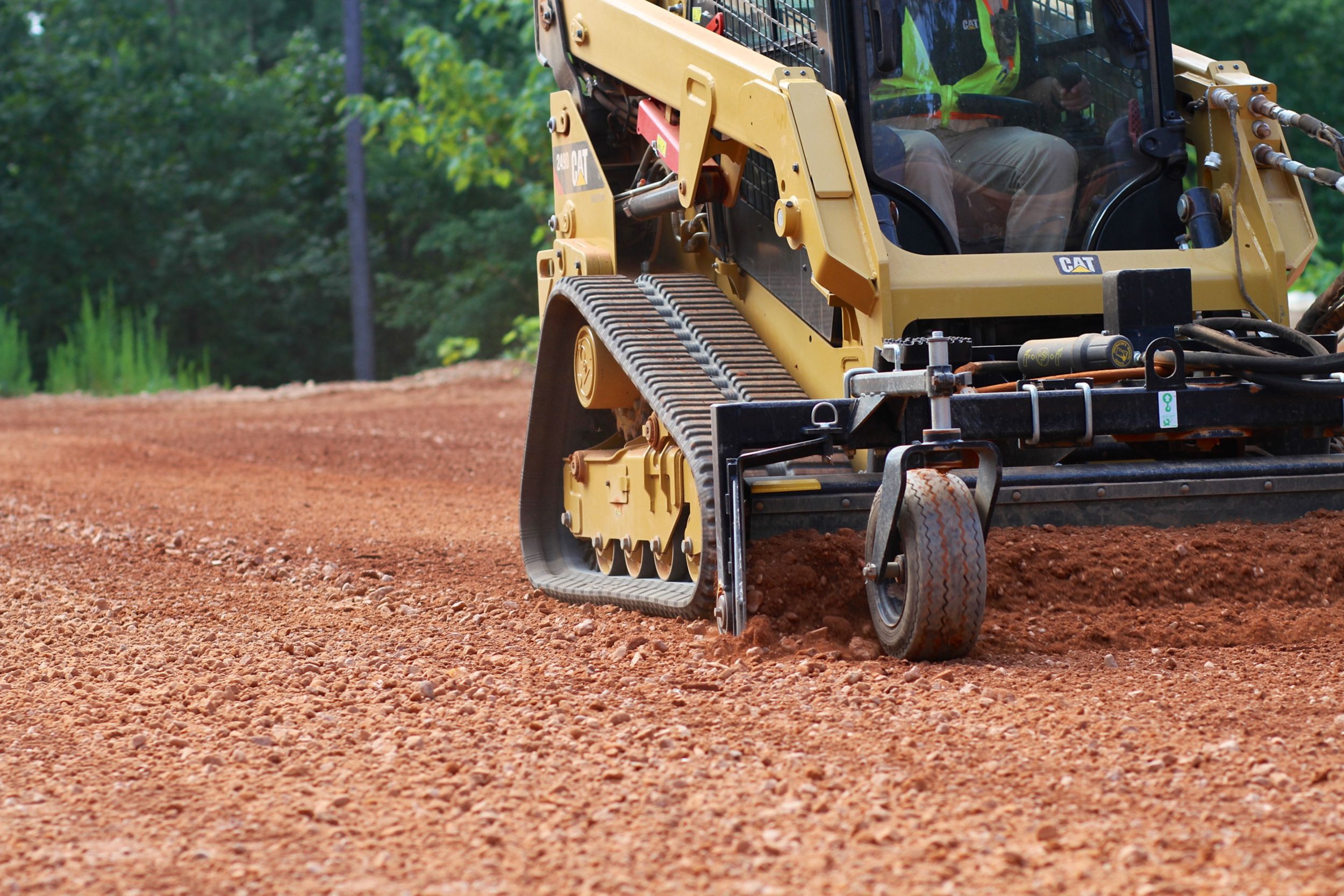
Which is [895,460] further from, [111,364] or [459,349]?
[459,349]

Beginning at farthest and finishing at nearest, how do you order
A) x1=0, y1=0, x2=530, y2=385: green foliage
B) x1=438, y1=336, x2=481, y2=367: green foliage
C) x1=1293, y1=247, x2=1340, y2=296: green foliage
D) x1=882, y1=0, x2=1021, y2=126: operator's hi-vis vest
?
x1=0, y1=0, x2=530, y2=385: green foliage → x1=438, y1=336, x2=481, y2=367: green foliage → x1=1293, y1=247, x2=1340, y2=296: green foliage → x1=882, y1=0, x2=1021, y2=126: operator's hi-vis vest

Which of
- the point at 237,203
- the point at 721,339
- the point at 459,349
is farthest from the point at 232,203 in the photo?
the point at 721,339

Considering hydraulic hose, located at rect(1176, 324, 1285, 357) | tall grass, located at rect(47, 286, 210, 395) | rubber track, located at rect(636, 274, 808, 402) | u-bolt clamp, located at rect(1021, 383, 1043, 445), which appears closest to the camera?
u-bolt clamp, located at rect(1021, 383, 1043, 445)

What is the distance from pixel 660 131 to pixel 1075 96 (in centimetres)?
152

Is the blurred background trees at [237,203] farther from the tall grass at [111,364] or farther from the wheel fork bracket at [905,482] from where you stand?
the wheel fork bracket at [905,482]

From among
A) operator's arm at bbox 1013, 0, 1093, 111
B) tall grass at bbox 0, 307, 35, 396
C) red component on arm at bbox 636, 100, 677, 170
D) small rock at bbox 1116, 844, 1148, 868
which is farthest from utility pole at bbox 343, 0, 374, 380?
small rock at bbox 1116, 844, 1148, 868

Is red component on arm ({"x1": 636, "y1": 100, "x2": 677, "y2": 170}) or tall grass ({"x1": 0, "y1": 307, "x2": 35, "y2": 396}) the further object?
tall grass ({"x1": 0, "y1": 307, "x2": 35, "y2": 396})

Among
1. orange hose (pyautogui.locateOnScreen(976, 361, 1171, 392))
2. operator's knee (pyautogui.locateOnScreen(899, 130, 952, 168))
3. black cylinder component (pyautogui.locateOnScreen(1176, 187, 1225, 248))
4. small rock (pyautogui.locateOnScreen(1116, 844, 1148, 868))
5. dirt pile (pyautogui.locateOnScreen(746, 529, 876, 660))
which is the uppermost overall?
operator's knee (pyautogui.locateOnScreen(899, 130, 952, 168))

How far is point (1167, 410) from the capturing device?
185 inches

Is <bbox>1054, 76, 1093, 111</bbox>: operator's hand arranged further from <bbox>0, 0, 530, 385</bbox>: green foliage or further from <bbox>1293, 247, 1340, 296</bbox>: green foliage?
<bbox>0, 0, 530, 385</bbox>: green foliage

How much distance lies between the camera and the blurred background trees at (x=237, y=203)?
2870 centimetres

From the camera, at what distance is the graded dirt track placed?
2.84m

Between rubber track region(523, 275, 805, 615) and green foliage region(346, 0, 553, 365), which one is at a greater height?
green foliage region(346, 0, 553, 365)

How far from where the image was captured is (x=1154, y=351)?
476 centimetres
